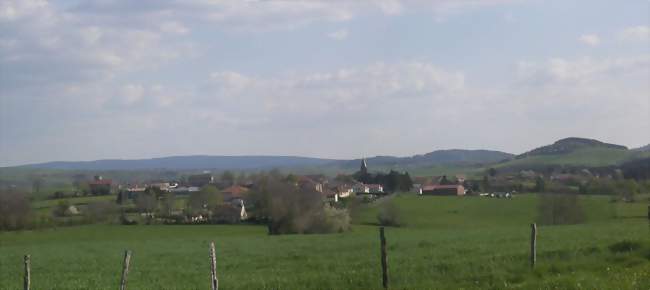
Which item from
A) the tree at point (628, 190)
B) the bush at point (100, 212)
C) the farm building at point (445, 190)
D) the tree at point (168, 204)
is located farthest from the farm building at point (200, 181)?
the tree at point (628, 190)

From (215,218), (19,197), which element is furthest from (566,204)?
(19,197)

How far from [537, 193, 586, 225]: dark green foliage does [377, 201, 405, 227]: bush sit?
1427cm

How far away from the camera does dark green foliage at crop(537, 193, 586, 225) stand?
207 ft

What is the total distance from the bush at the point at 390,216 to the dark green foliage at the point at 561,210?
14.3 m

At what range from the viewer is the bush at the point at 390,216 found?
234 ft

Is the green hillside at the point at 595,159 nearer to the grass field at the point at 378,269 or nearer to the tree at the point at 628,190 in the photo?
the tree at the point at 628,190

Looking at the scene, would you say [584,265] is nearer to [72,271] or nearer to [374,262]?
[374,262]

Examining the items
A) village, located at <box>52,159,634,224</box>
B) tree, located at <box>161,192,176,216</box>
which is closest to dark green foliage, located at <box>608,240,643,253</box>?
village, located at <box>52,159,634,224</box>

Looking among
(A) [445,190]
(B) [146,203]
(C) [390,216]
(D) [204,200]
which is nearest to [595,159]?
(A) [445,190]

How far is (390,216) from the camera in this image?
71.9 metres

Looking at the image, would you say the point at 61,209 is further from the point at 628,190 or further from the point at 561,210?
the point at 628,190

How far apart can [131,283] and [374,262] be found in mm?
7449

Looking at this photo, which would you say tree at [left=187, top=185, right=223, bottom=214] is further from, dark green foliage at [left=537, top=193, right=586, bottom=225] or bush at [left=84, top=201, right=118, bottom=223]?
dark green foliage at [left=537, top=193, right=586, bottom=225]

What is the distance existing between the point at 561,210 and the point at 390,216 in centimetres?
1723
